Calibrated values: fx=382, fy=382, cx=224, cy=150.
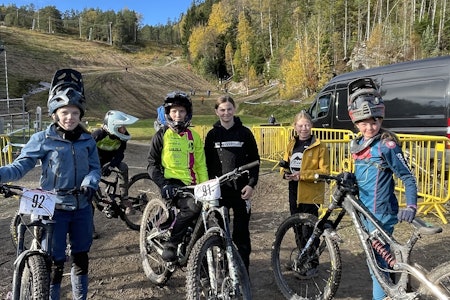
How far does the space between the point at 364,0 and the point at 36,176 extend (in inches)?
1968

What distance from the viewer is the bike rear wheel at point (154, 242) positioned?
4.04 m

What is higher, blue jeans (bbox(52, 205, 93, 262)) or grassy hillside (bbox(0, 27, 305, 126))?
grassy hillside (bbox(0, 27, 305, 126))

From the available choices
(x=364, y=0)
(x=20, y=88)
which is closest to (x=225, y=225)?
(x=20, y=88)

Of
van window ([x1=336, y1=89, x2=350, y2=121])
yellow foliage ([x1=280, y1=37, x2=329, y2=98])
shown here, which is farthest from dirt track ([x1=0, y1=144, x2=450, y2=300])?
yellow foliage ([x1=280, y1=37, x2=329, y2=98])

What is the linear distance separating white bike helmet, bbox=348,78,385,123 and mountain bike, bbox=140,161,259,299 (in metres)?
0.96

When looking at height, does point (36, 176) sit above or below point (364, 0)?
below

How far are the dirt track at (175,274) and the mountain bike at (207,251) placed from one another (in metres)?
0.25

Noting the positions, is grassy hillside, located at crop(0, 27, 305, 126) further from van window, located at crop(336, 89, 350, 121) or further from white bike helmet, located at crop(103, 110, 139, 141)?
white bike helmet, located at crop(103, 110, 139, 141)

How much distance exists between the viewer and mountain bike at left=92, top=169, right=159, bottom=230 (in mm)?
5965

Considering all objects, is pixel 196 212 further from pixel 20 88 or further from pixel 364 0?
pixel 364 0

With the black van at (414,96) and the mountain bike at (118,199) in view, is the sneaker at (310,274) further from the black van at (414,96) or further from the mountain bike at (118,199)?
the black van at (414,96)

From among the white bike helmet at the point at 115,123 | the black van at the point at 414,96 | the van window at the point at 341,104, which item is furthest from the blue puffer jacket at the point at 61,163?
the van window at the point at 341,104

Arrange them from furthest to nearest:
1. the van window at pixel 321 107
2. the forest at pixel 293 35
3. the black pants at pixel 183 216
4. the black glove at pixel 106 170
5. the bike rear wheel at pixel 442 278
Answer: the forest at pixel 293 35, the van window at pixel 321 107, the black glove at pixel 106 170, the black pants at pixel 183 216, the bike rear wheel at pixel 442 278

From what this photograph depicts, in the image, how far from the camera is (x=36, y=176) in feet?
33.8
